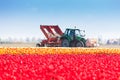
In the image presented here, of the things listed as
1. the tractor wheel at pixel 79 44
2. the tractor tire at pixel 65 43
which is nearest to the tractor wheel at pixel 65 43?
the tractor tire at pixel 65 43

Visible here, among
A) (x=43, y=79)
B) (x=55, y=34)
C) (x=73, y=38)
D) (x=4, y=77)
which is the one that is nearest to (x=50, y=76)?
(x=43, y=79)

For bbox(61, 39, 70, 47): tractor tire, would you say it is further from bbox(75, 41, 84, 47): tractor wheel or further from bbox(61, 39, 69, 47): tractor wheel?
bbox(75, 41, 84, 47): tractor wheel

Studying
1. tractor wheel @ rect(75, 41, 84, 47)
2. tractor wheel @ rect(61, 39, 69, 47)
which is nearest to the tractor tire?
tractor wheel @ rect(61, 39, 69, 47)

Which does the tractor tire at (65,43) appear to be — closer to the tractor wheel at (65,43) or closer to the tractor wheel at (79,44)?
the tractor wheel at (65,43)

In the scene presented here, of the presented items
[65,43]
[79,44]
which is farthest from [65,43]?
[79,44]

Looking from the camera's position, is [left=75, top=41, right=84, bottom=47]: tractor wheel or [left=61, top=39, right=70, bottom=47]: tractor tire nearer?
[left=75, top=41, right=84, bottom=47]: tractor wheel

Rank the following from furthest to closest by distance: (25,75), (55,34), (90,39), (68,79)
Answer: (55,34) → (90,39) → (25,75) → (68,79)

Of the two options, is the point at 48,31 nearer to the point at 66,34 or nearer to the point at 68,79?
the point at 66,34

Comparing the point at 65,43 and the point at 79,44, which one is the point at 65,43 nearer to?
the point at 65,43

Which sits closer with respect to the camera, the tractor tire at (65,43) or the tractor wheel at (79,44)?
the tractor wheel at (79,44)

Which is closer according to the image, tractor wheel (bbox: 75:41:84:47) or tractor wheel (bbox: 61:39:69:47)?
tractor wheel (bbox: 75:41:84:47)

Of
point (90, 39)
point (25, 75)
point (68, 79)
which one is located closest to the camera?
point (68, 79)

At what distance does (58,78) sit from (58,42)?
1156 inches

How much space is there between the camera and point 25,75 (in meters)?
8.01
